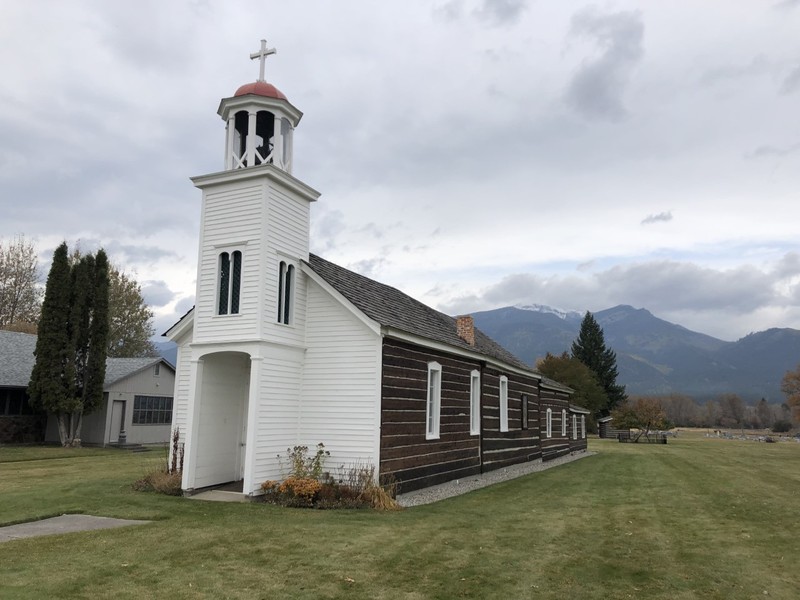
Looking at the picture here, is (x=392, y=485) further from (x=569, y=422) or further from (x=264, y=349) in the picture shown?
(x=569, y=422)

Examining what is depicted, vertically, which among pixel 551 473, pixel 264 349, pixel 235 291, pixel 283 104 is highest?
pixel 283 104

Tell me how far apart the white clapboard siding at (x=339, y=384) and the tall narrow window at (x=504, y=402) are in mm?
9707

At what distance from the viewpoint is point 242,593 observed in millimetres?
6457

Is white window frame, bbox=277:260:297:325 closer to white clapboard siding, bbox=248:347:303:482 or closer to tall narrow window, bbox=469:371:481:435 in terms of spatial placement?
white clapboard siding, bbox=248:347:303:482

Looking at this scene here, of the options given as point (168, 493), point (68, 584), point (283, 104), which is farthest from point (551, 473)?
point (68, 584)

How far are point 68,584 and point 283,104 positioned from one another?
11.1 meters

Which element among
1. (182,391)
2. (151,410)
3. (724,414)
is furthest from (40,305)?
(724,414)

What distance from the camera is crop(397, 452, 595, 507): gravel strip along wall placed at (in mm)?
13666

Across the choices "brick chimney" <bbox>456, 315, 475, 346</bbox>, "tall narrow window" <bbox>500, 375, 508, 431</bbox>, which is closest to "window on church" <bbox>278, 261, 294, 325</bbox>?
"brick chimney" <bbox>456, 315, 475, 346</bbox>

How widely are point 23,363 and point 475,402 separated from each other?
24.3m

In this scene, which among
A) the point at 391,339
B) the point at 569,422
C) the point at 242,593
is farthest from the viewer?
the point at 569,422

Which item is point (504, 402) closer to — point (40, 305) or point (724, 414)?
point (40, 305)

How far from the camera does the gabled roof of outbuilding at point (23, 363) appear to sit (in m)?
27.7

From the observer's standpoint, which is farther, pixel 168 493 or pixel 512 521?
pixel 168 493
